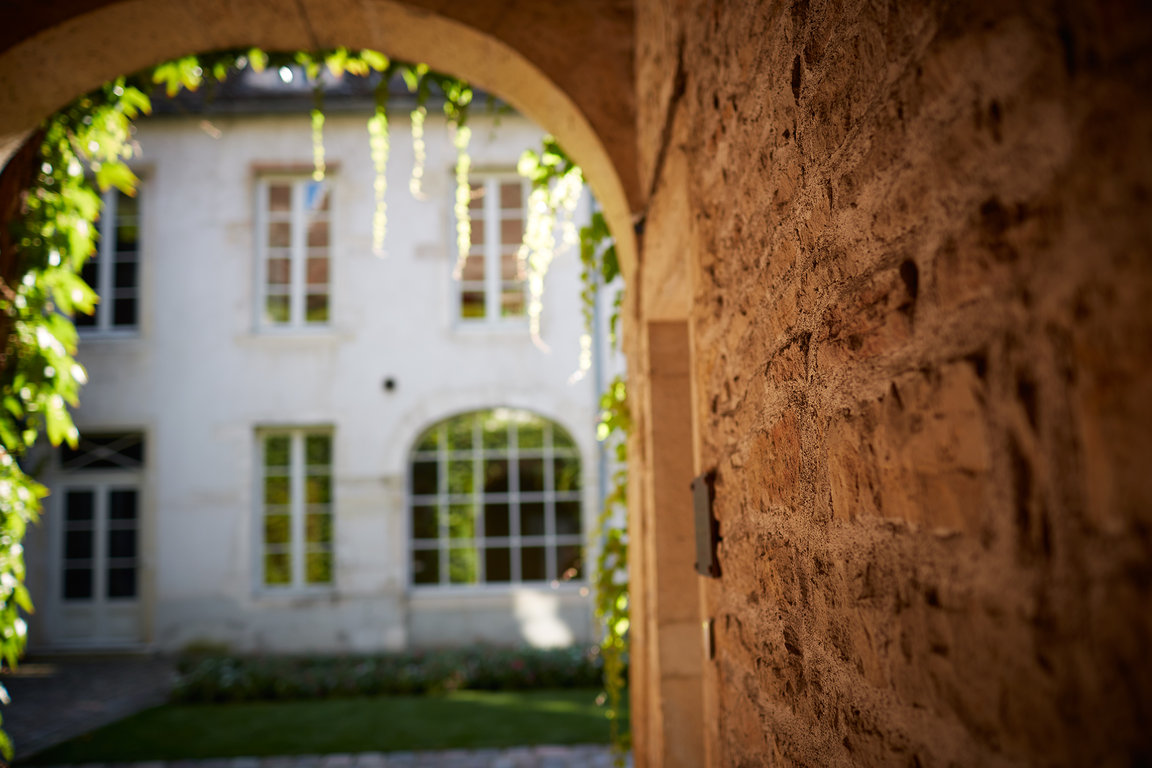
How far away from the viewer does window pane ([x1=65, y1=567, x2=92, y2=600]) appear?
8.12 m

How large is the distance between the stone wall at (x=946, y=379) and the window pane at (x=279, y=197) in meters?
7.90

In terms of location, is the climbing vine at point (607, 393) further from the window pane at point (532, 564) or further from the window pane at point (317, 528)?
the window pane at point (317, 528)

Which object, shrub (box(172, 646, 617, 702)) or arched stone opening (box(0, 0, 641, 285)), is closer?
arched stone opening (box(0, 0, 641, 285))

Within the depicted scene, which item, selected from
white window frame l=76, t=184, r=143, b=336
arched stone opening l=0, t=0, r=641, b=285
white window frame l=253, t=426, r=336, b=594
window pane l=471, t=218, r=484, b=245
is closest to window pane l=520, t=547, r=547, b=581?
white window frame l=253, t=426, r=336, b=594

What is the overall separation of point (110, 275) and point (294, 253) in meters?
2.10

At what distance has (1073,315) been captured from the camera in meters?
0.47

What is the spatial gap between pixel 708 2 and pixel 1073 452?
1.22 m

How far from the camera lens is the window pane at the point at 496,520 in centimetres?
780

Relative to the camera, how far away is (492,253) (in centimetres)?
807

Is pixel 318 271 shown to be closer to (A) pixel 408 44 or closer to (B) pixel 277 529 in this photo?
(B) pixel 277 529

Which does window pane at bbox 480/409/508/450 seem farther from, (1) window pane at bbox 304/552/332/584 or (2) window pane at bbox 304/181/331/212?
(2) window pane at bbox 304/181/331/212

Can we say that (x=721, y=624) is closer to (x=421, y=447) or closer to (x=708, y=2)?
(x=708, y=2)

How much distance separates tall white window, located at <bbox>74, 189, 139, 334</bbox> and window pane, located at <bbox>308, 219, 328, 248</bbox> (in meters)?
1.98

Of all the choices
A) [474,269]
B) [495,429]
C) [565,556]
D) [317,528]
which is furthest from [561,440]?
[317,528]
